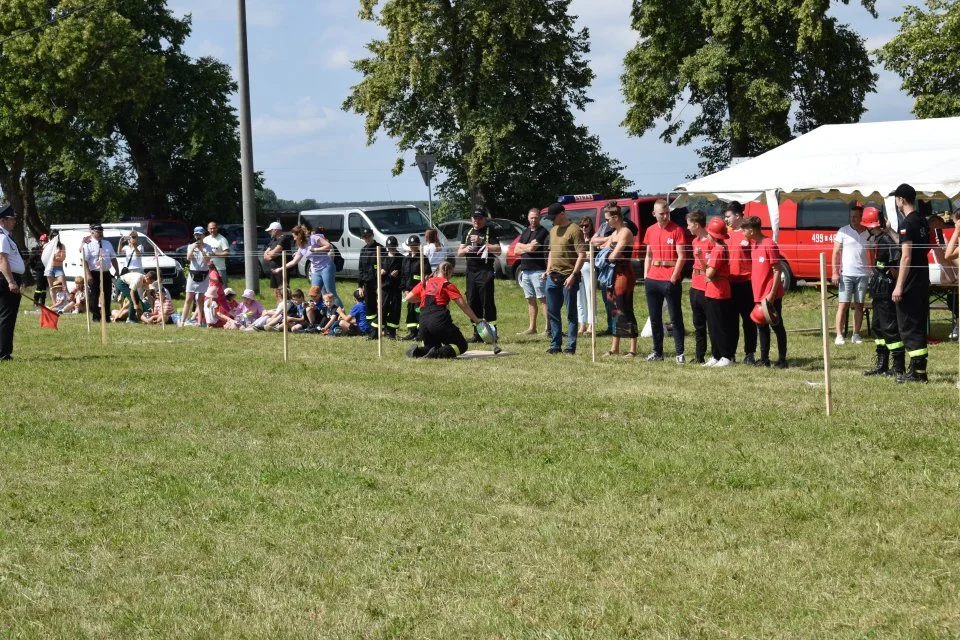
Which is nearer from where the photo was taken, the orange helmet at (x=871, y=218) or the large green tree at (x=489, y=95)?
the orange helmet at (x=871, y=218)

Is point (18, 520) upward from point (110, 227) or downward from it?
downward

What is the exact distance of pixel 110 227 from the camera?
33219 millimetres

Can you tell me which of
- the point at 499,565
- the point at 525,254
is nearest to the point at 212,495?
Result: the point at 499,565

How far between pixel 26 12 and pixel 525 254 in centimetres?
3131

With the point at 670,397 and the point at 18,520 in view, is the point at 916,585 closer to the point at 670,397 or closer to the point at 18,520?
the point at 18,520

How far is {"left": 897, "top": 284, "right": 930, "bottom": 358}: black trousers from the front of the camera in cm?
1161

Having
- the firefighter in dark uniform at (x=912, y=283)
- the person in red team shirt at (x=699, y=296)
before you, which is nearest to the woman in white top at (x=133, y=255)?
the person in red team shirt at (x=699, y=296)

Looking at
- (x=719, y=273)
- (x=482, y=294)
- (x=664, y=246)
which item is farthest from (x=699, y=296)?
(x=482, y=294)

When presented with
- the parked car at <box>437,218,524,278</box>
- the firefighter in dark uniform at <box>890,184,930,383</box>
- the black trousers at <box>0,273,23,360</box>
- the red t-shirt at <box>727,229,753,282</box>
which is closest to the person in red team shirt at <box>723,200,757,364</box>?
the red t-shirt at <box>727,229,753,282</box>

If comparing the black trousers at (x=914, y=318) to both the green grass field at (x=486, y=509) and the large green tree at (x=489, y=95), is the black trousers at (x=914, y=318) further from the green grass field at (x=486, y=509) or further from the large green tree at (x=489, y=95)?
the large green tree at (x=489, y=95)

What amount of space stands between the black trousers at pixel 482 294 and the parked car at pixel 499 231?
11.1 m

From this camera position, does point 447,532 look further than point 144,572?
Yes

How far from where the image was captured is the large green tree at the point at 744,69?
33.2 meters

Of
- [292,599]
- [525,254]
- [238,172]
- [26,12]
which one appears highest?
[26,12]
